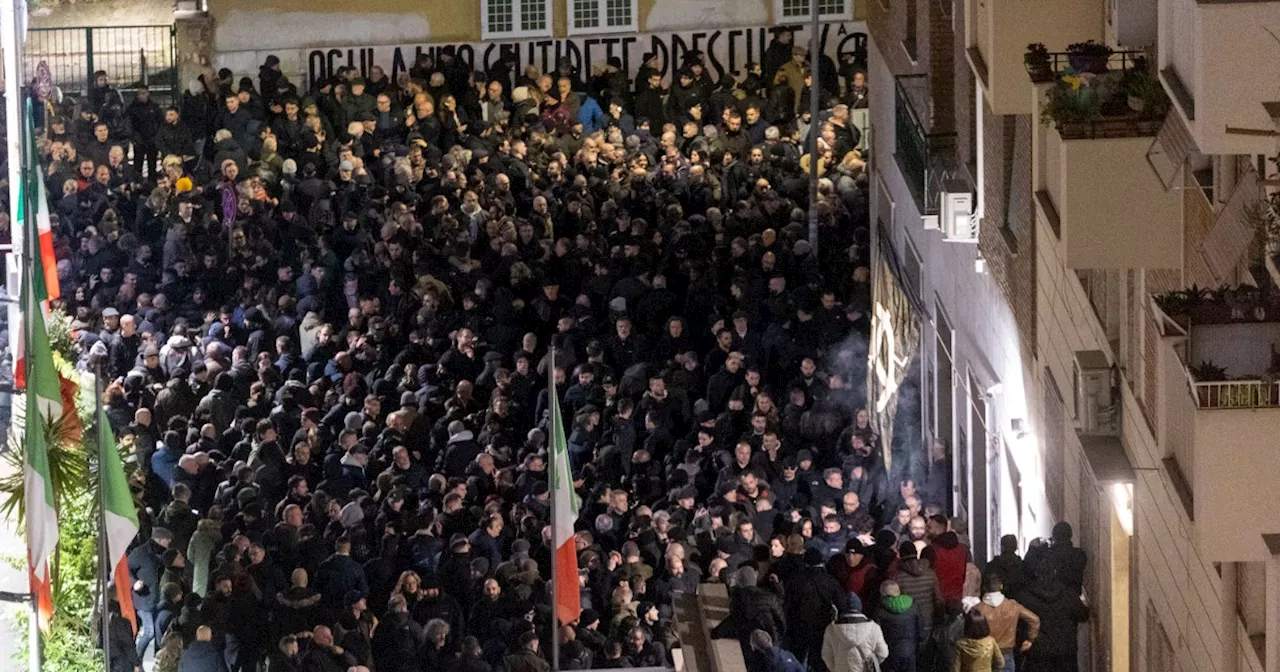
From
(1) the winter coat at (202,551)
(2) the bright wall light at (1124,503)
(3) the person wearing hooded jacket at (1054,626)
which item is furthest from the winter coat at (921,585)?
(1) the winter coat at (202,551)

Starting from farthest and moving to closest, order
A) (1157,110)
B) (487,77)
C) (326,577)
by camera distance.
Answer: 1. (487,77)
2. (326,577)
3. (1157,110)

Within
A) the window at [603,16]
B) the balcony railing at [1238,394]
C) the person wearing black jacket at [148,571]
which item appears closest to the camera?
the balcony railing at [1238,394]

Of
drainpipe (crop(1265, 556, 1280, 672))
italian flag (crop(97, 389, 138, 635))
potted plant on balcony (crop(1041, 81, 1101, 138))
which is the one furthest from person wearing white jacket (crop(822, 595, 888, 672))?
italian flag (crop(97, 389, 138, 635))

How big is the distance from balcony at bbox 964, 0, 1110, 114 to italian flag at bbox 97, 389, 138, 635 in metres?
7.00

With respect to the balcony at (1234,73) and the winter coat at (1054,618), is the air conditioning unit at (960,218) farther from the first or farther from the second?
the balcony at (1234,73)

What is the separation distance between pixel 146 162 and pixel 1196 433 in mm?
24263

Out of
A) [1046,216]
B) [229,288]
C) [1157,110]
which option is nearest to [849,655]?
[1046,216]

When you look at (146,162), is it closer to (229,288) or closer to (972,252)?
(229,288)

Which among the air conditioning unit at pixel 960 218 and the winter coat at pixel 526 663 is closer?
the winter coat at pixel 526 663

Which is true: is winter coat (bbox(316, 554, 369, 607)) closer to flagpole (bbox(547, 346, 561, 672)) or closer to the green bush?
flagpole (bbox(547, 346, 561, 672))

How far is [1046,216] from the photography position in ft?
67.8

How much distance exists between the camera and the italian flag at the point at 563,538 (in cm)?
2239

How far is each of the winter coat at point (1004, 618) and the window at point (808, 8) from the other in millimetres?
21264

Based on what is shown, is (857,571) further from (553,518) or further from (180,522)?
(180,522)
